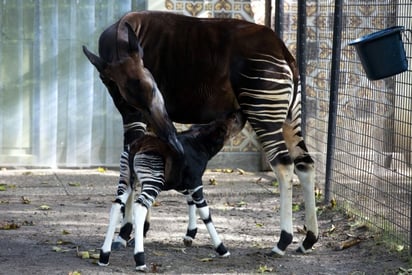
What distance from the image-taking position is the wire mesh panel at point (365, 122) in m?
7.09

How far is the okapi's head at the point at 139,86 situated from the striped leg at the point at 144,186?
7.4 inches

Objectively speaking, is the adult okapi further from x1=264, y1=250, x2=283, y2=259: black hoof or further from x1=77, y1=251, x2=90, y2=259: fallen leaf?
x1=77, y1=251, x2=90, y2=259: fallen leaf

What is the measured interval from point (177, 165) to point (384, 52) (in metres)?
1.64

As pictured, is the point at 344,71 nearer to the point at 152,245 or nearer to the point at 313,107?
the point at 313,107

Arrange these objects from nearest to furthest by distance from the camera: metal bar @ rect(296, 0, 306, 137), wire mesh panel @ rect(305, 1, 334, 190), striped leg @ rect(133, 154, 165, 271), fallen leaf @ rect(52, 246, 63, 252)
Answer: striped leg @ rect(133, 154, 165, 271), fallen leaf @ rect(52, 246, 63, 252), wire mesh panel @ rect(305, 1, 334, 190), metal bar @ rect(296, 0, 306, 137)

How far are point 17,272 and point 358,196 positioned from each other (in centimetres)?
325

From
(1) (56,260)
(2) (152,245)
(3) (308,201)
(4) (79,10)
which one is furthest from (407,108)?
(4) (79,10)

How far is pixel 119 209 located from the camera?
627 centimetres

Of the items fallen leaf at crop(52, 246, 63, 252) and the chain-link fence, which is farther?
the chain-link fence

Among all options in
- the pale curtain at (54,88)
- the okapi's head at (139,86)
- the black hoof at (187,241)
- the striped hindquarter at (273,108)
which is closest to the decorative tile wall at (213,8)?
the pale curtain at (54,88)

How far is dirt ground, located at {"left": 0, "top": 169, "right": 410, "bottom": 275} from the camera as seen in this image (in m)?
6.39

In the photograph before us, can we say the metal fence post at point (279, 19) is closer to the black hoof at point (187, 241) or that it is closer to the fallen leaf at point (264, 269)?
the black hoof at point (187, 241)

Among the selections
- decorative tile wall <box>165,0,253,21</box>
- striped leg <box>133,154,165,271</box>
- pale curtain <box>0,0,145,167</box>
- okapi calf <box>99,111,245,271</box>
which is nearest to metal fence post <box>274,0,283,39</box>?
decorative tile wall <box>165,0,253,21</box>

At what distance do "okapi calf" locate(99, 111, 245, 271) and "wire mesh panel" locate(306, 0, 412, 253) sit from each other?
1383 millimetres
